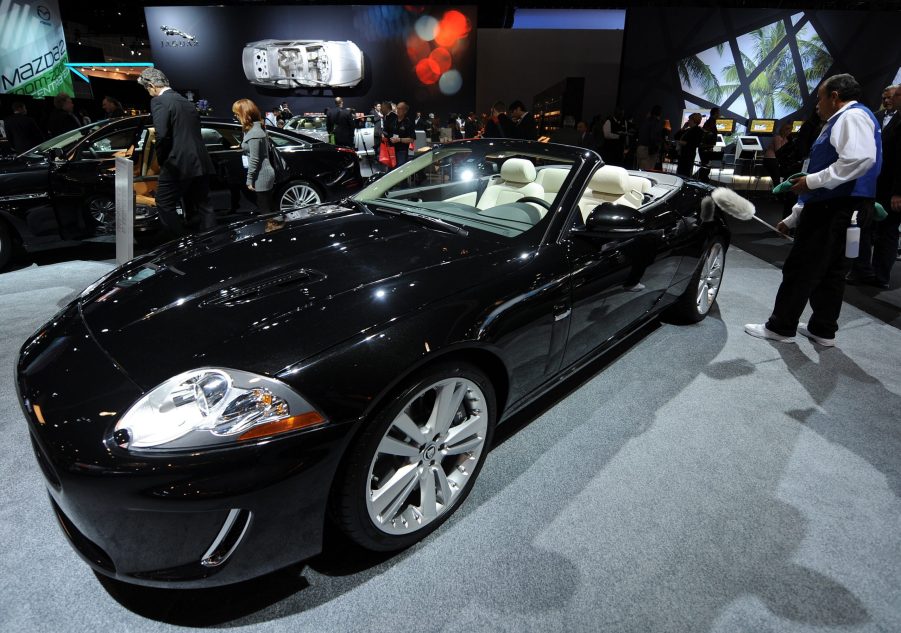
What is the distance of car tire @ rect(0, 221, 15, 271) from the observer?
13.9ft

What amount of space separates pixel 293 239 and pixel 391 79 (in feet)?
33.9

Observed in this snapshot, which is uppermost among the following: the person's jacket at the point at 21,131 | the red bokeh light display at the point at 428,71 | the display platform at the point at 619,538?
the red bokeh light display at the point at 428,71

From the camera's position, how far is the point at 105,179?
179 inches

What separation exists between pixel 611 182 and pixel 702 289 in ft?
3.83

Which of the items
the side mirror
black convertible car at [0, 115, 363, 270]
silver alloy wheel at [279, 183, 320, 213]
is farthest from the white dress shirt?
silver alloy wheel at [279, 183, 320, 213]

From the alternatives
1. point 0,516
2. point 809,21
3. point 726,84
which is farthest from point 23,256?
point 809,21

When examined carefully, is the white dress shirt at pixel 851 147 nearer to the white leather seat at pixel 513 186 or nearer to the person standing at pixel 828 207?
the person standing at pixel 828 207

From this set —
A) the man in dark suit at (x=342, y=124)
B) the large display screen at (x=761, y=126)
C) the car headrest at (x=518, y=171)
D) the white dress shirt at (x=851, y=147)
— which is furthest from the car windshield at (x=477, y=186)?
the large display screen at (x=761, y=126)

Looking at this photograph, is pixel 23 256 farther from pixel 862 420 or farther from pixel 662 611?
pixel 862 420

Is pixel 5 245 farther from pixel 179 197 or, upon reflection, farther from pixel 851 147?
pixel 851 147

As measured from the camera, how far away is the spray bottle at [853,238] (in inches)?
111

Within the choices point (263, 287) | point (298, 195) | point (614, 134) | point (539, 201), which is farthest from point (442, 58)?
point (263, 287)

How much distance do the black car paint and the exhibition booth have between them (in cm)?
125

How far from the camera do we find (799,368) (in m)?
2.92
